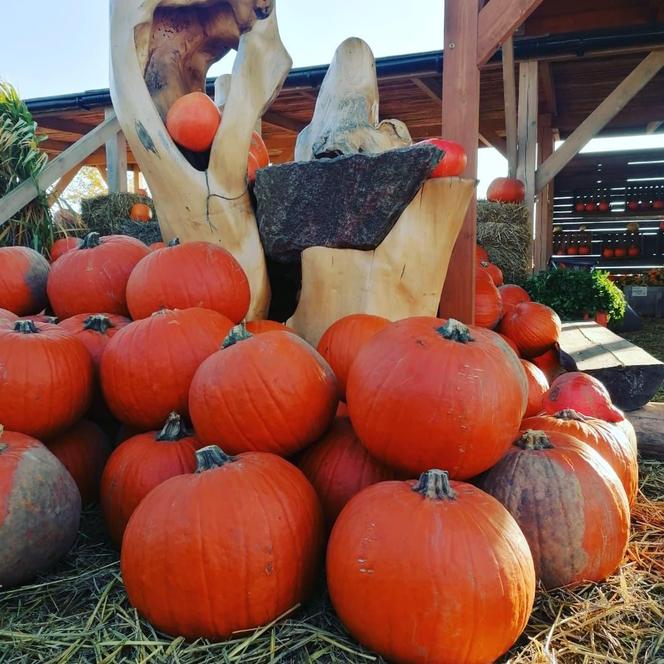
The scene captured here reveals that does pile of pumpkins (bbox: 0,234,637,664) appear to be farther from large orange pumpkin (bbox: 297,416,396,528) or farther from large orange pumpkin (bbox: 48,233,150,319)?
large orange pumpkin (bbox: 48,233,150,319)

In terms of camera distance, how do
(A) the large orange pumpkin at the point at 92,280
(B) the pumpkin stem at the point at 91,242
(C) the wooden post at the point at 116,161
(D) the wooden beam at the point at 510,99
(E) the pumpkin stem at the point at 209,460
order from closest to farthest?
(E) the pumpkin stem at the point at 209,460, (A) the large orange pumpkin at the point at 92,280, (B) the pumpkin stem at the point at 91,242, (D) the wooden beam at the point at 510,99, (C) the wooden post at the point at 116,161

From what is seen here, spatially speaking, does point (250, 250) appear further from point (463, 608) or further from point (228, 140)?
point (463, 608)

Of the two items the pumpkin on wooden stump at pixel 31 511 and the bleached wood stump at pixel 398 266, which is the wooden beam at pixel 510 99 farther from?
the pumpkin on wooden stump at pixel 31 511

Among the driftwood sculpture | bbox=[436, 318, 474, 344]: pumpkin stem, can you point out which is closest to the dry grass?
bbox=[436, 318, 474, 344]: pumpkin stem

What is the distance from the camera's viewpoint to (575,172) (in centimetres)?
1284

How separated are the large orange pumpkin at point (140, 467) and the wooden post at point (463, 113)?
1800mm

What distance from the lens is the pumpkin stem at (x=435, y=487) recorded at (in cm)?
120

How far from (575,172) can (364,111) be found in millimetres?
11487

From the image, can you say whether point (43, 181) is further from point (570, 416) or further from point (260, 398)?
point (570, 416)

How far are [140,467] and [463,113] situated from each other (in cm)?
238

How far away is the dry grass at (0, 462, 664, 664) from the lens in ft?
3.82

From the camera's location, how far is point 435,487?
1.21 metres

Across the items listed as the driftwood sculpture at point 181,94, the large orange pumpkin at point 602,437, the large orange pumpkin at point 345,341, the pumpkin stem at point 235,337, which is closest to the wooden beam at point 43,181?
the driftwood sculpture at point 181,94

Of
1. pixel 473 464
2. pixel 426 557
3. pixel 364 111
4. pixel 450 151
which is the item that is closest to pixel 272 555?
pixel 426 557
